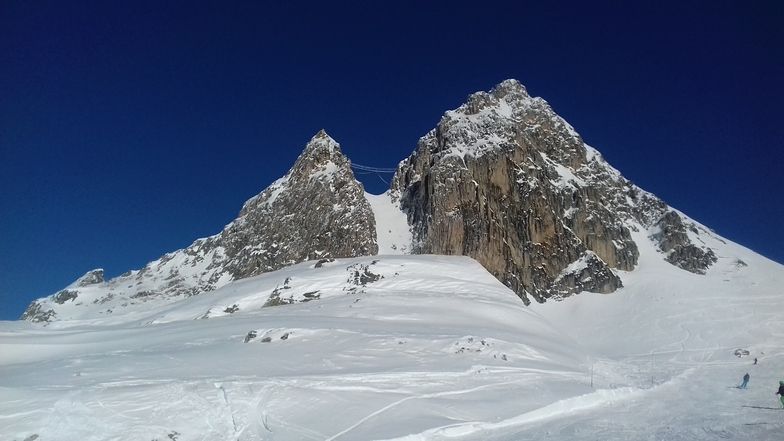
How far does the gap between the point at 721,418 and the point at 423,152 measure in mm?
59828

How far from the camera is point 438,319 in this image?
35312 mm

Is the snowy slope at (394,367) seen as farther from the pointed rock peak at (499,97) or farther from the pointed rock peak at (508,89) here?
the pointed rock peak at (508,89)

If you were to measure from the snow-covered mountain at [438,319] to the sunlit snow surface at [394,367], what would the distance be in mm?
133

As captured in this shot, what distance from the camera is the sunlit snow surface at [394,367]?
1560cm

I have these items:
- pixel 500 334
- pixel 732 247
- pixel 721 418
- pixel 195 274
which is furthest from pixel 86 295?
pixel 732 247

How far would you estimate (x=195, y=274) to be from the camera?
6228 cm

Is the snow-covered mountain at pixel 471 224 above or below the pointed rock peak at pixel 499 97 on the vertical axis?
below

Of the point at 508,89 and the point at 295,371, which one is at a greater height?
the point at 508,89


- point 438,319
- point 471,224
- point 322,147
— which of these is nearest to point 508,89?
point 471,224

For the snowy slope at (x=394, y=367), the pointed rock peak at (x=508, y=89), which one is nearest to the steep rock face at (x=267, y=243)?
the snowy slope at (x=394, y=367)

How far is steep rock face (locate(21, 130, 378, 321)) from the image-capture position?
59531 mm

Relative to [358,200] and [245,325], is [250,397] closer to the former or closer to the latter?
[245,325]

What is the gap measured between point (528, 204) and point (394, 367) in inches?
1717

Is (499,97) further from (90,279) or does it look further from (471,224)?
(90,279)
